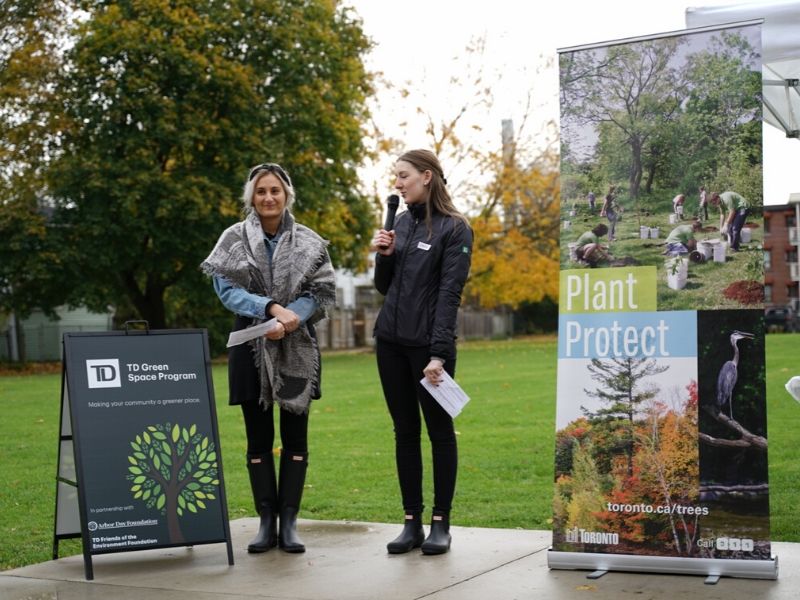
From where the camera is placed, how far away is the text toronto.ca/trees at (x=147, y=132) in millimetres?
30078

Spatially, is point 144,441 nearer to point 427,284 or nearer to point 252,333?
point 252,333

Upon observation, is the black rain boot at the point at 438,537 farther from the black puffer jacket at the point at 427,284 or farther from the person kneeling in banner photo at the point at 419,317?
the black puffer jacket at the point at 427,284

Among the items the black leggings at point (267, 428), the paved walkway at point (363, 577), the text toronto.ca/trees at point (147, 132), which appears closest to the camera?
the paved walkway at point (363, 577)

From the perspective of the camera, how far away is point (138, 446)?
5992 millimetres

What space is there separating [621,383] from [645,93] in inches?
57.5

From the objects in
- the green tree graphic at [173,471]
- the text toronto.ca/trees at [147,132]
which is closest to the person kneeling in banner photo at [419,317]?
the green tree graphic at [173,471]

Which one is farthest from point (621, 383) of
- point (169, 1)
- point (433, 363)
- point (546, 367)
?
point (169, 1)

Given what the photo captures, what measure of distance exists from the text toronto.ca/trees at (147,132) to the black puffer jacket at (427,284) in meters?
24.1

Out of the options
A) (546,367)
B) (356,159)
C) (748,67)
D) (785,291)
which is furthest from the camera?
(785,291)

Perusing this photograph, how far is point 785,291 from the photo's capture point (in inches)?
3002

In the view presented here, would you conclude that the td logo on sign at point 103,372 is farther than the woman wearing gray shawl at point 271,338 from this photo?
No

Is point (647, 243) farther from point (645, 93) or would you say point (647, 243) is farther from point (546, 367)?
point (546, 367)

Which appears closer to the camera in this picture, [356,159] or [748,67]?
[748,67]

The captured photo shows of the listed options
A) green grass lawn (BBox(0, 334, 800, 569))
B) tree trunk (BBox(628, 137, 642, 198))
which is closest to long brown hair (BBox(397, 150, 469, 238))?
tree trunk (BBox(628, 137, 642, 198))
